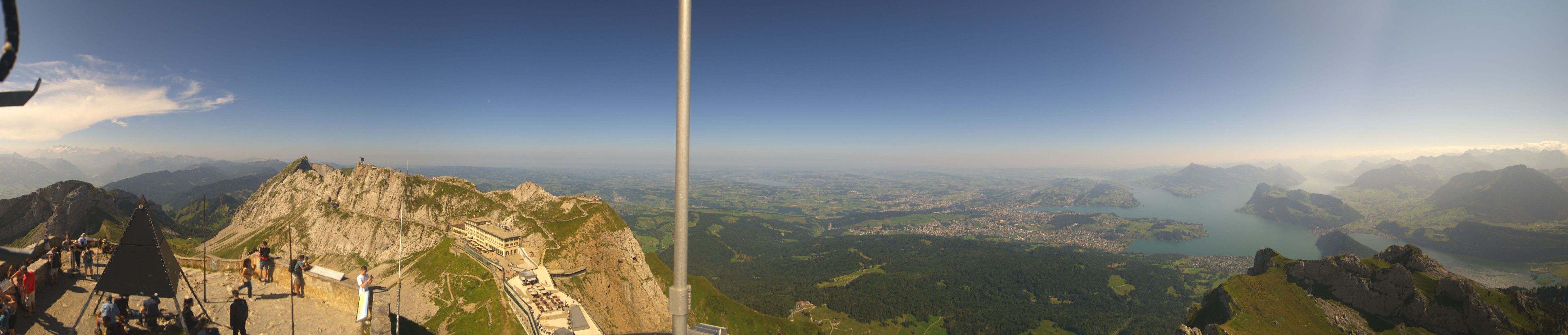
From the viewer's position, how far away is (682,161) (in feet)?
12.3

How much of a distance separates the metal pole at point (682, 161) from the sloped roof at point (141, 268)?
444 inches

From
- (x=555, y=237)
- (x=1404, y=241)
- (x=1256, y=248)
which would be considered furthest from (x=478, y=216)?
(x=1404, y=241)

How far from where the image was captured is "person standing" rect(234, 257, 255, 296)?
11.7 metres

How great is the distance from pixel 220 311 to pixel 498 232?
30131 mm

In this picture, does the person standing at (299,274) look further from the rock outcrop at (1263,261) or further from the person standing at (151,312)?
the rock outcrop at (1263,261)

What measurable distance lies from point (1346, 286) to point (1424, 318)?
463 centimetres

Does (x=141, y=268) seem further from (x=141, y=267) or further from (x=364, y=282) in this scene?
(x=364, y=282)

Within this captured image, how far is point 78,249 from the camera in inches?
460

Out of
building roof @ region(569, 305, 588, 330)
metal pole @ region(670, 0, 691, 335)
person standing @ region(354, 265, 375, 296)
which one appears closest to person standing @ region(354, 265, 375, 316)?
person standing @ region(354, 265, 375, 296)

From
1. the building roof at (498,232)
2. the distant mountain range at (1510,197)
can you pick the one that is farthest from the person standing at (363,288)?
the distant mountain range at (1510,197)

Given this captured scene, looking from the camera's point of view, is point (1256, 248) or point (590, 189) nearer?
point (1256, 248)

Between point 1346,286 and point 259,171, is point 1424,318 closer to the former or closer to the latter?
point 1346,286

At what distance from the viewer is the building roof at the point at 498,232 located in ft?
125

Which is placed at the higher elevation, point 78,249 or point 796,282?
point 78,249
